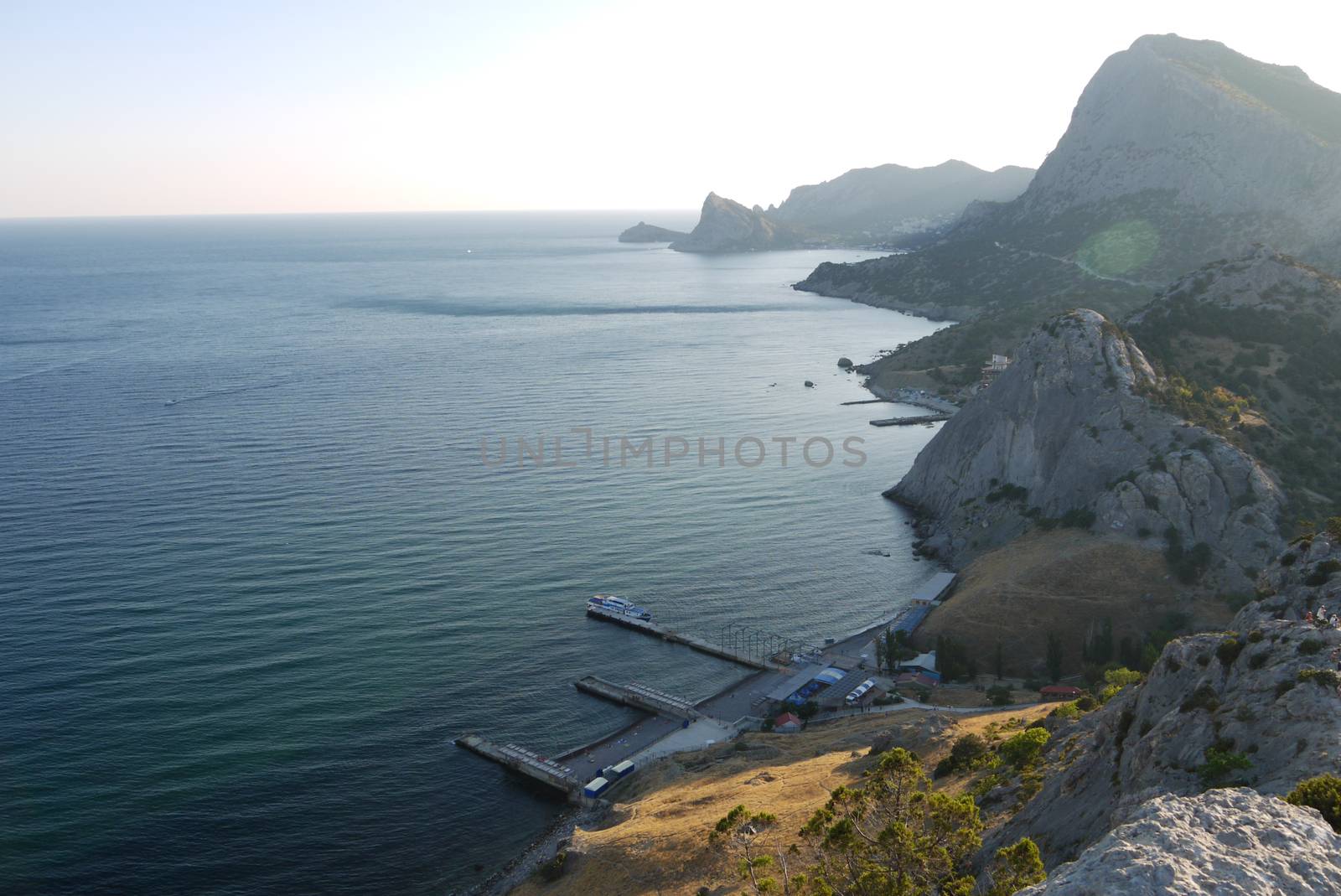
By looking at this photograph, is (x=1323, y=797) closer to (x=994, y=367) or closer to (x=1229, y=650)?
(x=1229, y=650)

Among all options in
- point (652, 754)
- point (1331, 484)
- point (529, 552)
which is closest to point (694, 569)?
point (529, 552)

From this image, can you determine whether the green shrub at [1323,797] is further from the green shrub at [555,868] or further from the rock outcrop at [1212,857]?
the green shrub at [555,868]

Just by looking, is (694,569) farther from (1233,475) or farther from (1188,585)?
(1233,475)

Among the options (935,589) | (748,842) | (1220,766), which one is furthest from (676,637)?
(1220,766)

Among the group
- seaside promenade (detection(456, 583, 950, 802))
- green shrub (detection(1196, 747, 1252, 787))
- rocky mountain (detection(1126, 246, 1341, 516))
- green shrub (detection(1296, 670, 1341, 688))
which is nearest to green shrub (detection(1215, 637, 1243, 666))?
green shrub (detection(1296, 670, 1341, 688))

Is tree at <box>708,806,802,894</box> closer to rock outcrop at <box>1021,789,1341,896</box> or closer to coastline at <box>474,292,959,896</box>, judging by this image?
coastline at <box>474,292,959,896</box>

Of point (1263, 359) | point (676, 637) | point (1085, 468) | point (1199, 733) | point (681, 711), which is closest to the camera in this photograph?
point (1199, 733)
